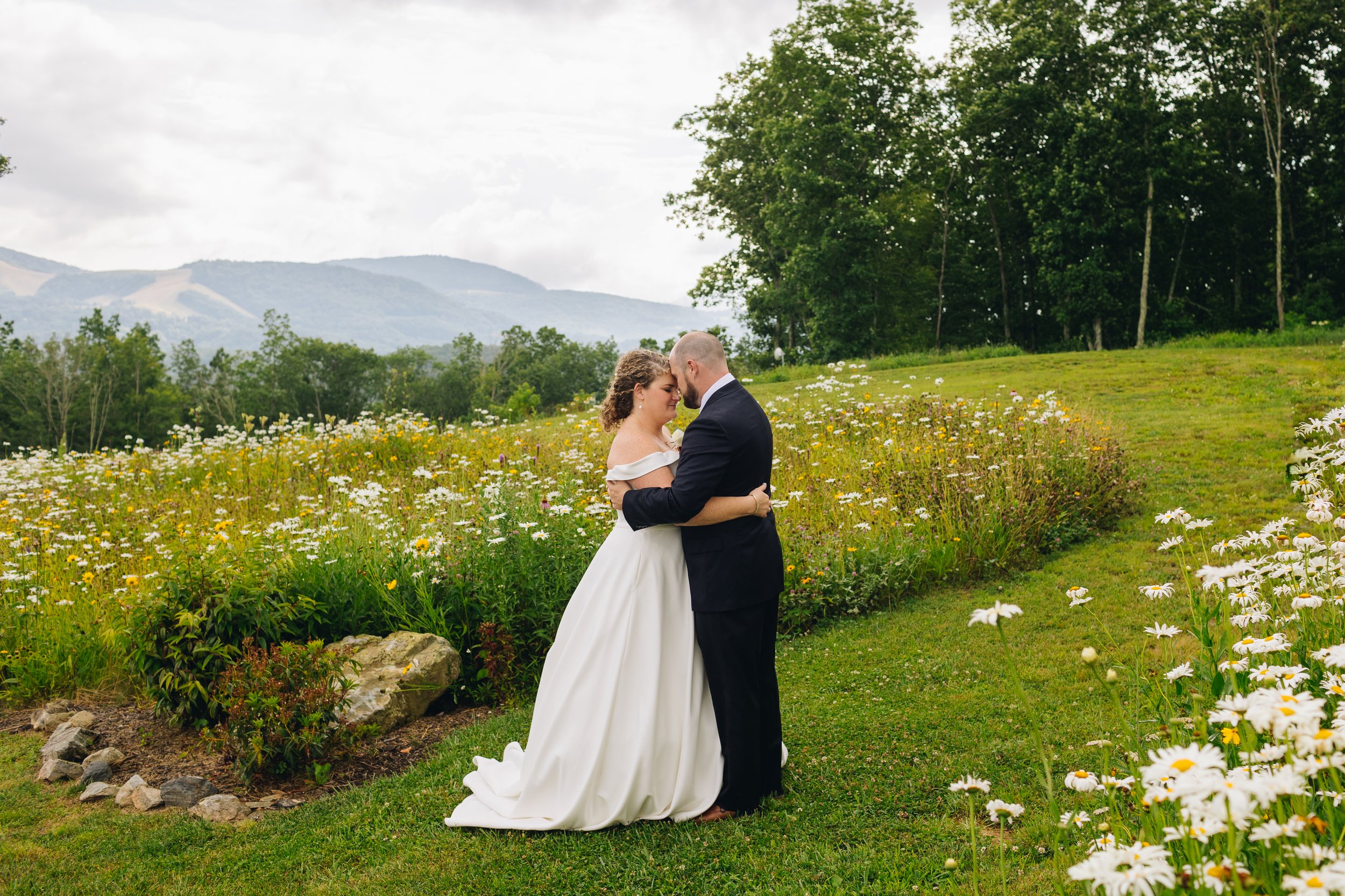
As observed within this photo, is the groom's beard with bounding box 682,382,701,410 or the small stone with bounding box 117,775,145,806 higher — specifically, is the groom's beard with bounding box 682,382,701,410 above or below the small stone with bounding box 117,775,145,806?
above

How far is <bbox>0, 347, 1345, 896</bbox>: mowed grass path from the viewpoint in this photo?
371 centimetres

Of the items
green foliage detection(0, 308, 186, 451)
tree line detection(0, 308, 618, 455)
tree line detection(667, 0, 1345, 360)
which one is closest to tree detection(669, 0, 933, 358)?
tree line detection(667, 0, 1345, 360)

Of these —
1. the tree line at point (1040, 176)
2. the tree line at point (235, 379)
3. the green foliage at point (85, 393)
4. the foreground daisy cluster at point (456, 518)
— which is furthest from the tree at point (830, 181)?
the green foliage at point (85, 393)

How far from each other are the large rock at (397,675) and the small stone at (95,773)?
1.35m

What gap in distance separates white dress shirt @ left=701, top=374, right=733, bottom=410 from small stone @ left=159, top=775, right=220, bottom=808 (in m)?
3.62

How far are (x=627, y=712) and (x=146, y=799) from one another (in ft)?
9.33

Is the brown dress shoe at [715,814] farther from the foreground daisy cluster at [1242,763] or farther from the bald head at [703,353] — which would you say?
the bald head at [703,353]

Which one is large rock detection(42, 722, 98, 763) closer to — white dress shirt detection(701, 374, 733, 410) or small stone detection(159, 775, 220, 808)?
small stone detection(159, 775, 220, 808)

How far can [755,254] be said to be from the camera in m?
36.9

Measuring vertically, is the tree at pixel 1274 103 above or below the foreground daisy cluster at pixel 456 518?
above

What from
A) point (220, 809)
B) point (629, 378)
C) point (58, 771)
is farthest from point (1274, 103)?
point (58, 771)

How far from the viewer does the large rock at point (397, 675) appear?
5555 mm

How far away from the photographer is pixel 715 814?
164 inches

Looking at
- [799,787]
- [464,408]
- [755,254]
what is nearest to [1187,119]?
[755,254]
